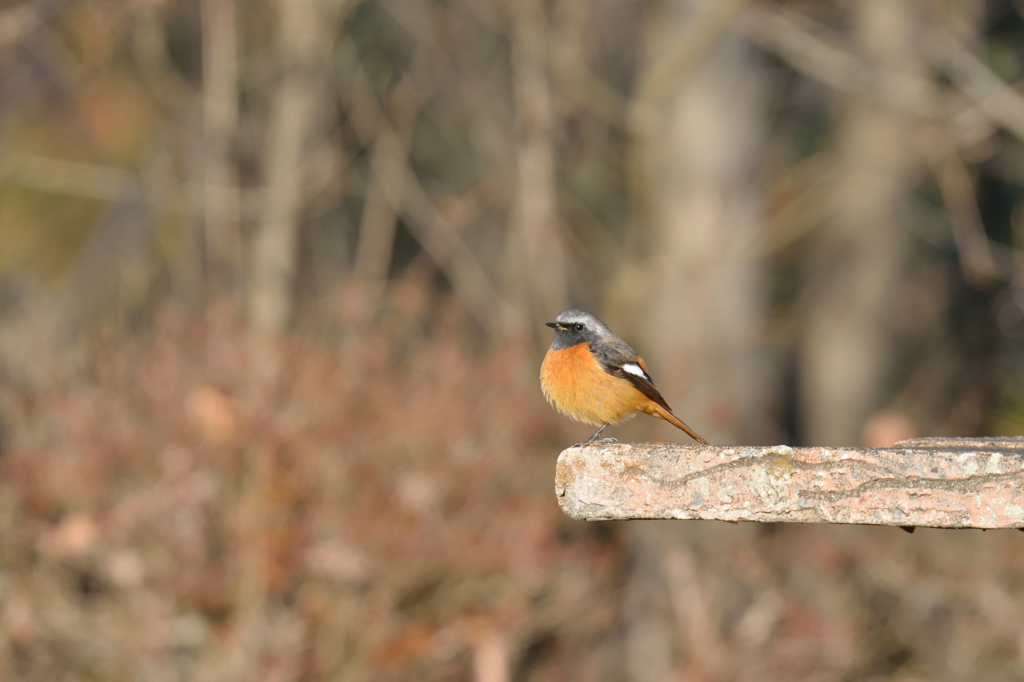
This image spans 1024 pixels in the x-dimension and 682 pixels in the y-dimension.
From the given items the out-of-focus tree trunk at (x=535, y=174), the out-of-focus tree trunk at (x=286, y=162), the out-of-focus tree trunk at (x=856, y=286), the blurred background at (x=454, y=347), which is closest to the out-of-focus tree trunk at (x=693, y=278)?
the blurred background at (x=454, y=347)

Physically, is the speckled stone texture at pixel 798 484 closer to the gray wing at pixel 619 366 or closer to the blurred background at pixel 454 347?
the gray wing at pixel 619 366

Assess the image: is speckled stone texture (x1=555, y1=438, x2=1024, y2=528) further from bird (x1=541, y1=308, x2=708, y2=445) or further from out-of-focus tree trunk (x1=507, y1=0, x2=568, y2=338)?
out-of-focus tree trunk (x1=507, y1=0, x2=568, y2=338)

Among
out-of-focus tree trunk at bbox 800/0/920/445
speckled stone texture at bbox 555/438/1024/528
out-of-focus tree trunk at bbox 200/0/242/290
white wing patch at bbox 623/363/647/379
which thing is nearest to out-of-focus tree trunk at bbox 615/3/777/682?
out-of-focus tree trunk at bbox 800/0/920/445

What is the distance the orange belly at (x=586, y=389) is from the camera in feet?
13.9

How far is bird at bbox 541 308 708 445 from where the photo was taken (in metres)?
4.25

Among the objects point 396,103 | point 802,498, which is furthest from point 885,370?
point 802,498

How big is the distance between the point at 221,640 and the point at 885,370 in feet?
33.5

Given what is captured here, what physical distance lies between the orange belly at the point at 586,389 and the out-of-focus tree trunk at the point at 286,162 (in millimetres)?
6681

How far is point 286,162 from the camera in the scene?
11148 millimetres

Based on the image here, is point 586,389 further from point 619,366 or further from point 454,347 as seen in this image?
point 454,347

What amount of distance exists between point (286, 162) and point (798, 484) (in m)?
9.12

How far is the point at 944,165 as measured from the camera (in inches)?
408

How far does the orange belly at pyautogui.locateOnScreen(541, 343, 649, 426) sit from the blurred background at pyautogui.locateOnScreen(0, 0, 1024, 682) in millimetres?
2928

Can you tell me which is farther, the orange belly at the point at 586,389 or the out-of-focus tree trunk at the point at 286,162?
the out-of-focus tree trunk at the point at 286,162
